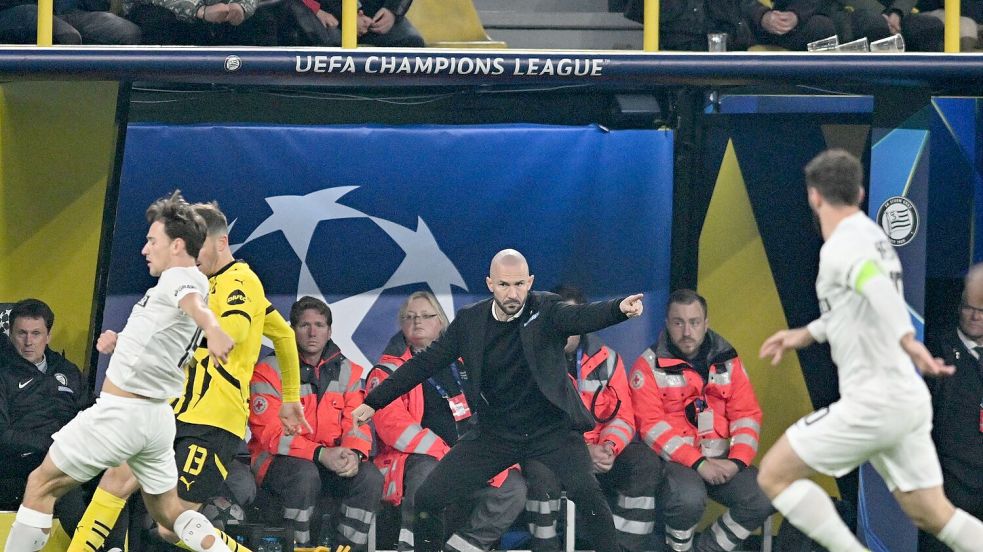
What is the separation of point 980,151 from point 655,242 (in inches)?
72.8

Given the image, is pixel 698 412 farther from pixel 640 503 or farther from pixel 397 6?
pixel 397 6

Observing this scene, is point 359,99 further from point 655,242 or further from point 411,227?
point 655,242

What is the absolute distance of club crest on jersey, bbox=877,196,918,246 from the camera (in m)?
7.51

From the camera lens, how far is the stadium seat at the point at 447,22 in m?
7.89

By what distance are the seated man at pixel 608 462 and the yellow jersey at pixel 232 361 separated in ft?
4.67

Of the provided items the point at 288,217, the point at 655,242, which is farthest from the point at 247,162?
the point at 655,242

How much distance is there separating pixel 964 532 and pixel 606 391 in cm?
275

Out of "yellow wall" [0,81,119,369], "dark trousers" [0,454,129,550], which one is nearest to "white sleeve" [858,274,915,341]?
"dark trousers" [0,454,129,550]

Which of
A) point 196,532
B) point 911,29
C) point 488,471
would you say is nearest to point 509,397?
point 488,471

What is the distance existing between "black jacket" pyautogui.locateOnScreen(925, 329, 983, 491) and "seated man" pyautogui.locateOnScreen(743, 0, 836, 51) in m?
1.82

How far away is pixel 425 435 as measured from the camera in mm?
7637

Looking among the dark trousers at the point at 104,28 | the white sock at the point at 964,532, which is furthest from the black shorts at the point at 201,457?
the white sock at the point at 964,532

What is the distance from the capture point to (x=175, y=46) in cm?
712

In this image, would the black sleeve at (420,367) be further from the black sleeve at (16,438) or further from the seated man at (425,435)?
the black sleeve at (16,438)
